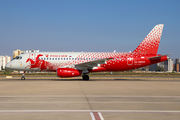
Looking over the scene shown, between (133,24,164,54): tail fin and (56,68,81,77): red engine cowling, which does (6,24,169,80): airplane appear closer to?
(133,24,164,54): tail fin

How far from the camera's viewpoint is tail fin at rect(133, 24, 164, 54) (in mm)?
29641

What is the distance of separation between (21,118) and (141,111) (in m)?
4.37

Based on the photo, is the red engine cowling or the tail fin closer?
the red engine cowling

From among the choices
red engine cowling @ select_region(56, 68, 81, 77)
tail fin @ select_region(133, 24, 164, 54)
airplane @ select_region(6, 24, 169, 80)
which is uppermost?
tail fin @ select_region(133, 24, 164, 54)

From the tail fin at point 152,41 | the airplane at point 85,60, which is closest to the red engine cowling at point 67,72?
the airplane at point 85,60

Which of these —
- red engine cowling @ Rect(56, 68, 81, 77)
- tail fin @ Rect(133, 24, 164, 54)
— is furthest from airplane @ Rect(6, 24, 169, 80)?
red engine cowling @ Rect(56, 68, 81, 77)

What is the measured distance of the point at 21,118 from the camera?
21.6ft

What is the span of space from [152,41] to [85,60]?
10315 millimetres

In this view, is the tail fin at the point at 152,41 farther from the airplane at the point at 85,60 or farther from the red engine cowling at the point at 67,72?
the red engine cowling at the point at 67,72

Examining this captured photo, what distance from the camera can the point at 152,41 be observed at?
97.3 ft

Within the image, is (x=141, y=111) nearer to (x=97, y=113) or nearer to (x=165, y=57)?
(x=97, y=113)

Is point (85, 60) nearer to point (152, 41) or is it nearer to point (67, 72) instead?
point (67, 72)

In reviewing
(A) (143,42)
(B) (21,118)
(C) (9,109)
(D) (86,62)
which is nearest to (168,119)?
(B) (21,118)

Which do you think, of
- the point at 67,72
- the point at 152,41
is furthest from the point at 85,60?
the point at 152,41
